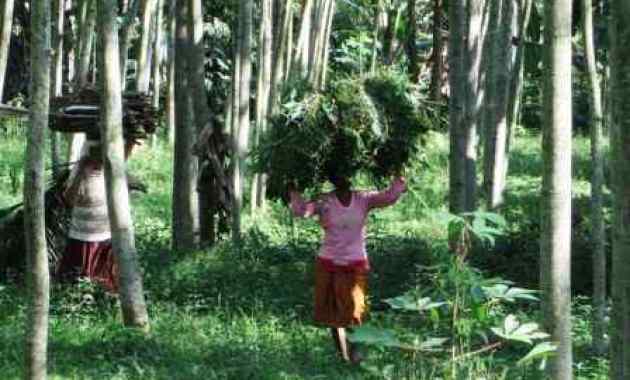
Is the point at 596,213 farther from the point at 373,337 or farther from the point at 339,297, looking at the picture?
the point at 373,337

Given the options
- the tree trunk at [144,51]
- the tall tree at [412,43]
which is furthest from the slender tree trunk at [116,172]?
the tall tree at [412,43]

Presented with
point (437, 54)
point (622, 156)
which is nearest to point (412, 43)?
point (437, 54)

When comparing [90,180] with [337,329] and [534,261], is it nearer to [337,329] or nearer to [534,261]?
[337,329]

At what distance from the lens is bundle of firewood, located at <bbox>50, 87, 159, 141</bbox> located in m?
8.55

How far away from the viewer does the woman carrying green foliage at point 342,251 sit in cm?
747

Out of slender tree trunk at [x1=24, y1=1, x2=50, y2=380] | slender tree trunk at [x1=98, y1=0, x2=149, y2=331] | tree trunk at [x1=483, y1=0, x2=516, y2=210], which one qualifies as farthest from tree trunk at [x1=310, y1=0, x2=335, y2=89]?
slender tree trunk at [x1=24, y1=1, x2=50, y2=380]

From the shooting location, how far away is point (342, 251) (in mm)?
7496

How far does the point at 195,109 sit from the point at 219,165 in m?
0.61

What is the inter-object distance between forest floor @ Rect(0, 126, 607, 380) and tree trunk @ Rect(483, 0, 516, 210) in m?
0.52

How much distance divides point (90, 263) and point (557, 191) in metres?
4.83

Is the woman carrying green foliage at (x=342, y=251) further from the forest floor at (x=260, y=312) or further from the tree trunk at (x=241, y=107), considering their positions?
the tree trunk at (x=241, y=107)

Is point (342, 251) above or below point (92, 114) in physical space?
below

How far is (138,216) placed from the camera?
44.5ft

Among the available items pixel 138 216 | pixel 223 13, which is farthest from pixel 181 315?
pixel 223 13
